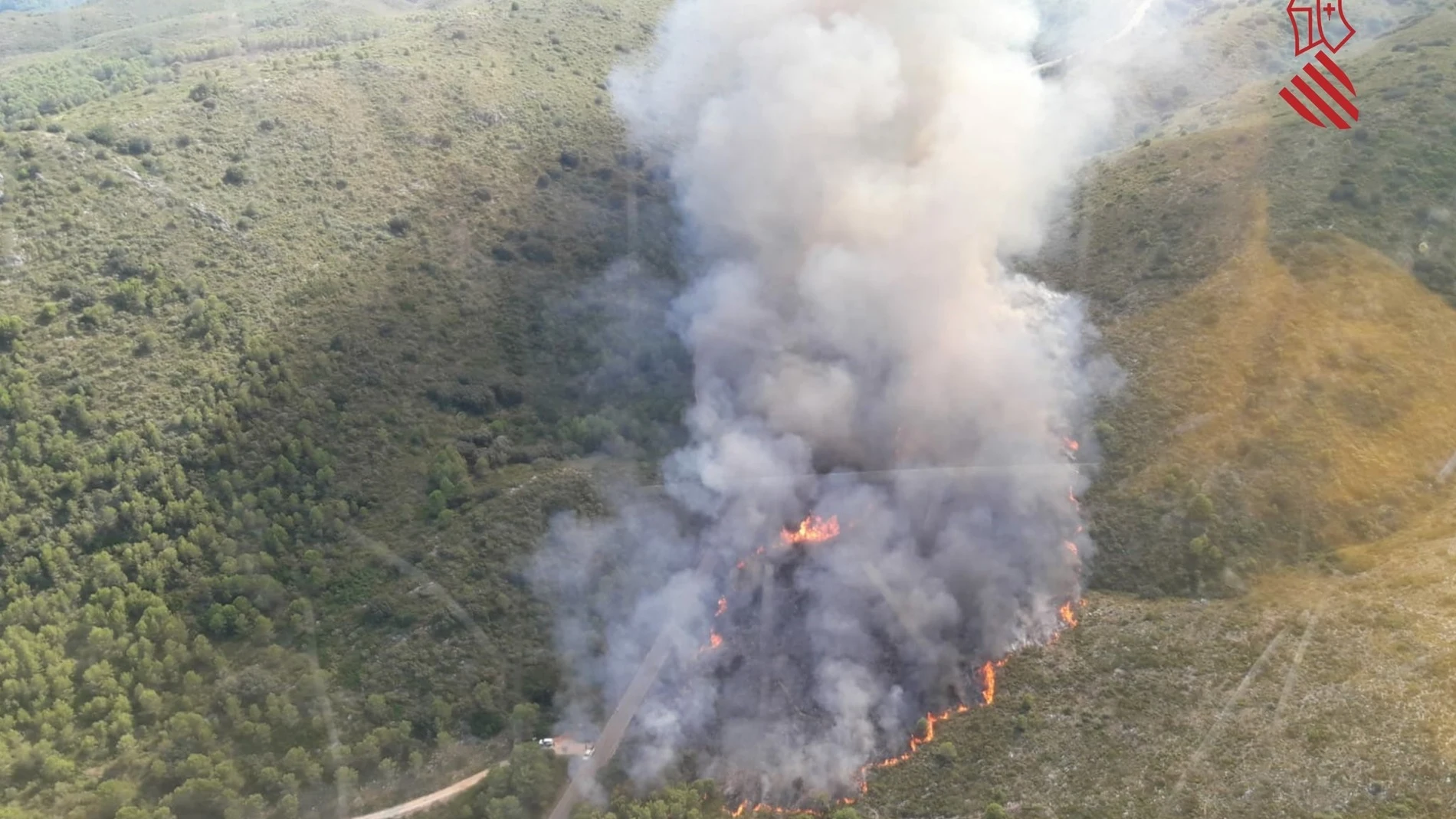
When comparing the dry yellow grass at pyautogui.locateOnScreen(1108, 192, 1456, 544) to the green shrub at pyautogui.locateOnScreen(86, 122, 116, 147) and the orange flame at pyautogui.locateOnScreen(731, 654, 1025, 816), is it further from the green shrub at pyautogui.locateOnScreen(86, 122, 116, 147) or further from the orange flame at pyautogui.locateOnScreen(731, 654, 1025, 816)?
the green shrub at pyautogui.locateOnScreen(86, 122, 116, 147)

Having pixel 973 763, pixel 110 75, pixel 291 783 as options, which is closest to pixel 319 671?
pixel 291 783

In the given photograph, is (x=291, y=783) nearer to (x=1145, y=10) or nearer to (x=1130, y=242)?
(x=1130, y=242)

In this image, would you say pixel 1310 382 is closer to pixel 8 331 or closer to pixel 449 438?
pixel 449 438

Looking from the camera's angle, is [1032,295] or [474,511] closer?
[474,511]

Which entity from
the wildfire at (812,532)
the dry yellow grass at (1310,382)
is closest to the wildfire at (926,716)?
the wildfire at (812,532)

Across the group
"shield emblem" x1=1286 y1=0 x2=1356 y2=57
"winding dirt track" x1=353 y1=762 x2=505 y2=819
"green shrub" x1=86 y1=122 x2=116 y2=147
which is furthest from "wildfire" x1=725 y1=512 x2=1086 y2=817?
"shield emblem" x1=1286 y1=0 x2=1356 y2=57
